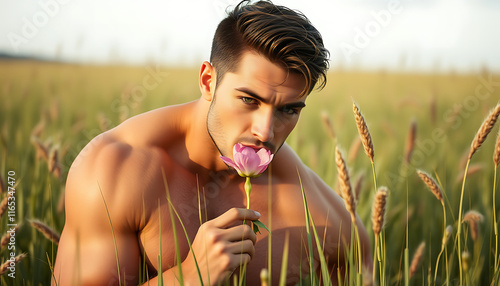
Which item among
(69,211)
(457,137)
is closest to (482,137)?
(69,211)

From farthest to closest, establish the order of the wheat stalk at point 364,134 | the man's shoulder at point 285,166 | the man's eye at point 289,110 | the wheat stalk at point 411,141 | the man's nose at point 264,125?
1. the wheat stalk at point 411,141
2. the man's shoulder at point 285,166
3. the man's eye at point 289,110
4. the man's nose at point 264,125
5. the wheat stalk at point 364,134

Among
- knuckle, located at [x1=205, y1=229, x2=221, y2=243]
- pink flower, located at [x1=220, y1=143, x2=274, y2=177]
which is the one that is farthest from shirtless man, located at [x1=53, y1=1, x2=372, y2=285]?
pink flower, located at [x1=220, y1=143, x2=274, y2=177]

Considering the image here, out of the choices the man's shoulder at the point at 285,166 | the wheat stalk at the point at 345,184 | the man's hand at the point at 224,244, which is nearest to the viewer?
the wheat stalk at the point at 345,184

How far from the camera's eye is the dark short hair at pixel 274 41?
1.56m

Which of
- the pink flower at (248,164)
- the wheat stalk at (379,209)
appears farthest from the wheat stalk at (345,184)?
the pink flower at (248,164)

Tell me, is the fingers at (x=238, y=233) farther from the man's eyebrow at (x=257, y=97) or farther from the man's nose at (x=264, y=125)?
the man's eyebrow at (x=257, y=97)

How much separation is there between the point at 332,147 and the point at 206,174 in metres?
0.97

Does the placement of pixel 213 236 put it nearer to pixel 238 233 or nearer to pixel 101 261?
pixel 238 233

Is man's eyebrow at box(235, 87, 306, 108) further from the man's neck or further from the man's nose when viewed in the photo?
the man's neck

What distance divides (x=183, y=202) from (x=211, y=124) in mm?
268

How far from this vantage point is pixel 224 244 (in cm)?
131

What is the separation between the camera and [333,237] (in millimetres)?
1883

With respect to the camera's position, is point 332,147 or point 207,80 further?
point 332,147

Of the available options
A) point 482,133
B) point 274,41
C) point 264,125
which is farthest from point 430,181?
point 274,41
